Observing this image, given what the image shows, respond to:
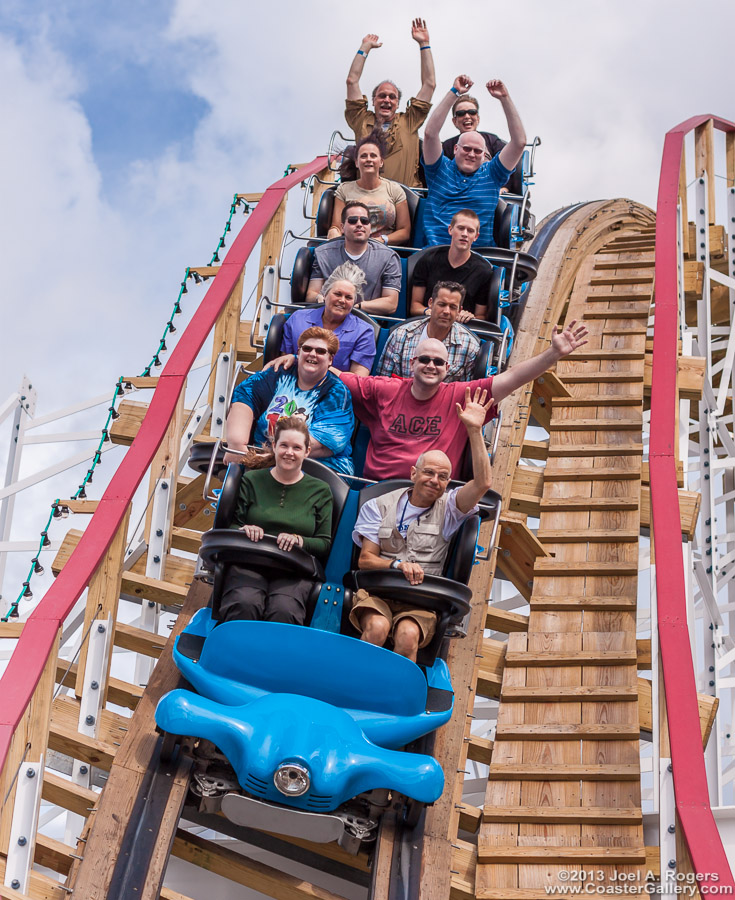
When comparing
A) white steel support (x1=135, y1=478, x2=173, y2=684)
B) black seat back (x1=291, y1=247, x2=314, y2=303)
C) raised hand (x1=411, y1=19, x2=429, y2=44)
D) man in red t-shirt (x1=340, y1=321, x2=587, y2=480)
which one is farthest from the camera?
raised hand (x1=411, y1=19, x2=429, y2=44)

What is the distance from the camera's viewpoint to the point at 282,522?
362 cm

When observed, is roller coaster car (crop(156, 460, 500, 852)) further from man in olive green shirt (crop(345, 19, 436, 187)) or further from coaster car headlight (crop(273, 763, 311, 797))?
man in olive green shirt (crop(345, 19, 436, 187))

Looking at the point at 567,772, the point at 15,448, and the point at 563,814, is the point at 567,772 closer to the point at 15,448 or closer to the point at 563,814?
the point at 563,814

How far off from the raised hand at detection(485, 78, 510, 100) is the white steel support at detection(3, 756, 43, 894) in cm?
419

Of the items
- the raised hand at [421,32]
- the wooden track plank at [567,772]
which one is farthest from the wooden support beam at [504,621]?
the raised hand at [421,32]

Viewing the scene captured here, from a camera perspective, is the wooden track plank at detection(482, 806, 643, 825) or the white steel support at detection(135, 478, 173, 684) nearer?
the wooden track plank at detection(482, 806, 643, 825)

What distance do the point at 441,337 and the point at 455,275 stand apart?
0.76 metres

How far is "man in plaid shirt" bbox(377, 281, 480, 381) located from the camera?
454cm

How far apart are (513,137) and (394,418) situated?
243cm

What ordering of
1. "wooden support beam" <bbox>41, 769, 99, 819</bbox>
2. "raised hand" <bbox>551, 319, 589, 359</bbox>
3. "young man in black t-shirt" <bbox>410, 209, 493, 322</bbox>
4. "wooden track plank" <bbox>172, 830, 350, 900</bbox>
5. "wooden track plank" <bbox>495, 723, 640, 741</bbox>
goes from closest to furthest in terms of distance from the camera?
"wooden track plank" <bbox>172, 830, 350, 900</bbox> → "wooden support beam" <bbox>41, 769, 99, 819</bbox> → "raised hand" <bbox>551, 319, 589, 359</bbox> → "wooden track plank" <bbox>495, 723, 640, 741</bbox> → "young man in black t-shirt" <bbox>410, 209, 493, 322</bbox>

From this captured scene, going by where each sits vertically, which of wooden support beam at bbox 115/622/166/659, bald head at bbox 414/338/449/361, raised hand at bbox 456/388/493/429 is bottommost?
wooden support beam at bbox 115/622/166/659


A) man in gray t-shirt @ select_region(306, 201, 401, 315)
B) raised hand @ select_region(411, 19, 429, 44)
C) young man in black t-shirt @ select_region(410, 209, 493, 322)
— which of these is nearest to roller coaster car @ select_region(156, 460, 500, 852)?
man in gray t-shirt @ select_region(306, 201, 401, 315)

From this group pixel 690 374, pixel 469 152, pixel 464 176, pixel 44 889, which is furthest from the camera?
pixel 464 176

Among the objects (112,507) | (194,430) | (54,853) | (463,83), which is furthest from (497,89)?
(54,853)
